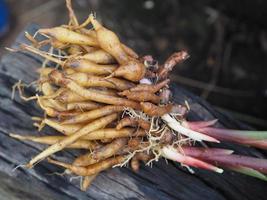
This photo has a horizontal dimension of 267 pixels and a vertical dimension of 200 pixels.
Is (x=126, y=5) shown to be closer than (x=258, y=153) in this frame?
No

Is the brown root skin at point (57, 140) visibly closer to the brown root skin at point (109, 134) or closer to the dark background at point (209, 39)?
the brown root skin at point (109, 134)

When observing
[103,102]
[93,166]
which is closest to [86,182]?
[93,166]

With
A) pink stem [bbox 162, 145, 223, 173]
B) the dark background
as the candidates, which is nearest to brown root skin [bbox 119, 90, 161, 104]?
pink stem [bbox 162, 145, 223, 173]

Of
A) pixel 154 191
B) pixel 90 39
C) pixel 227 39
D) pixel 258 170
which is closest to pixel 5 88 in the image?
pixel 90 39

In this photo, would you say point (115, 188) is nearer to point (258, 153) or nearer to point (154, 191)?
point (154, 191)

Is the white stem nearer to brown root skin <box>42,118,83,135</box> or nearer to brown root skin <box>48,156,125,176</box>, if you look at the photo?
brown root skin <box>48,156,125,176</box>

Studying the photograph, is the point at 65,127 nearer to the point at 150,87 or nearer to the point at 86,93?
the point at 86,93

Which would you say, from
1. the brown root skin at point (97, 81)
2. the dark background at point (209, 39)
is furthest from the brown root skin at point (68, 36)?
the dark background at point (209, 39)
